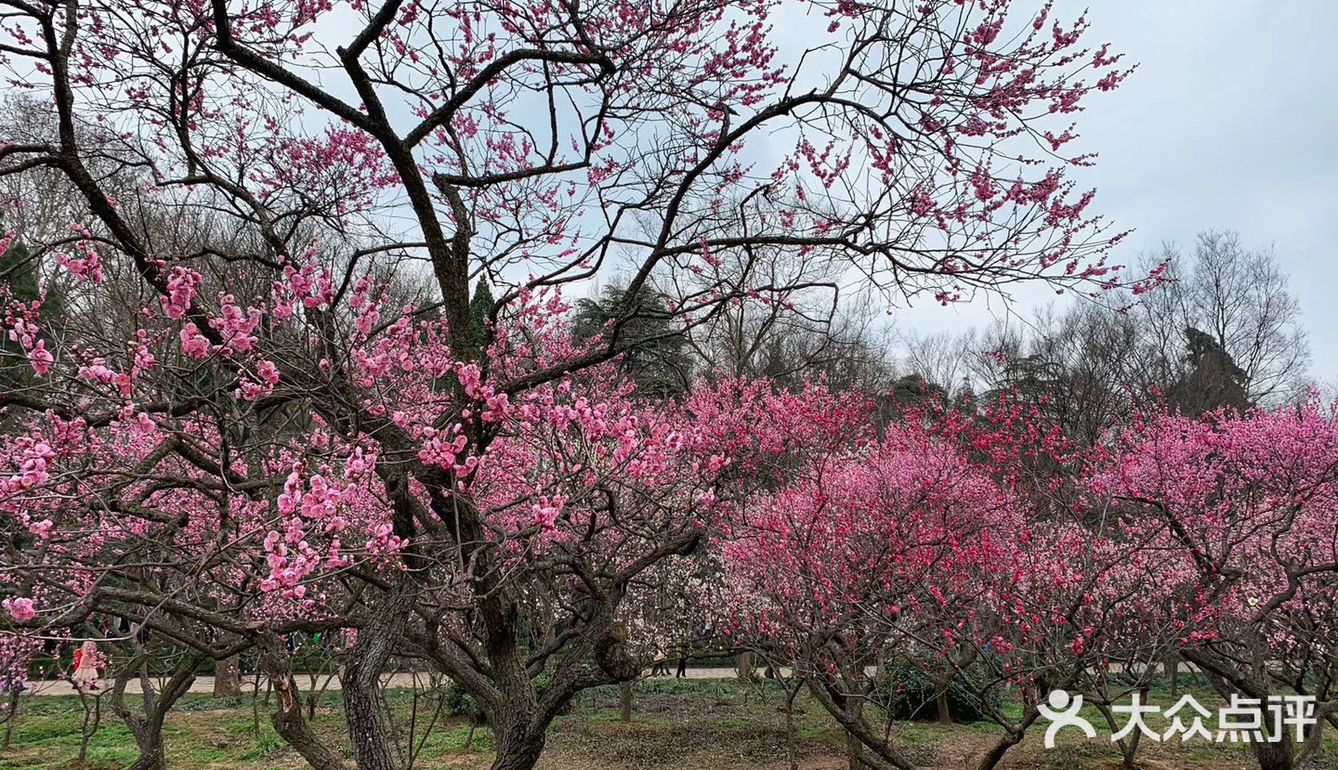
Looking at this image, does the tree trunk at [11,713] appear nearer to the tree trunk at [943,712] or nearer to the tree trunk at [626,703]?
the tree trunk at [626,703]

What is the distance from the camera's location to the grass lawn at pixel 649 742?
8.53m

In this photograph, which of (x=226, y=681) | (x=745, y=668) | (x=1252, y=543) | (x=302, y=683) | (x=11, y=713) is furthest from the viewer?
(x=302, y=683)

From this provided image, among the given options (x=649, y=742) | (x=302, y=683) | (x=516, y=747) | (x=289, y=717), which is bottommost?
(x=649, y=742)

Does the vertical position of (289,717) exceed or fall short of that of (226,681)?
it exceeds it

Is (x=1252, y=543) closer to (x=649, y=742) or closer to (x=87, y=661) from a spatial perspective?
(x=649, y=742)

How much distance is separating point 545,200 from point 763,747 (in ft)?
23.2

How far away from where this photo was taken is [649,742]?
31.3ft

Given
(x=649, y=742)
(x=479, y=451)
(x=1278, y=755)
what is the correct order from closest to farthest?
(x=479, y=451) < (x=1278, y=755) < (x=649, y=742)

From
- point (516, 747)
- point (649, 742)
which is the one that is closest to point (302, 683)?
point (649, 742)

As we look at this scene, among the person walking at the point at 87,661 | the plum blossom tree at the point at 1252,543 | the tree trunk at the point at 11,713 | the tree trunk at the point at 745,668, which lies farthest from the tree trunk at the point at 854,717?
the tree trunk at the point at 11,713

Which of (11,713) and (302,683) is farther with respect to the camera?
(302,683)

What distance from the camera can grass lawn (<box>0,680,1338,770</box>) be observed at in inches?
336

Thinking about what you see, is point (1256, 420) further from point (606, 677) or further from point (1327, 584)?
point (606, 677)

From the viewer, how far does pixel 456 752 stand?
360 inches
